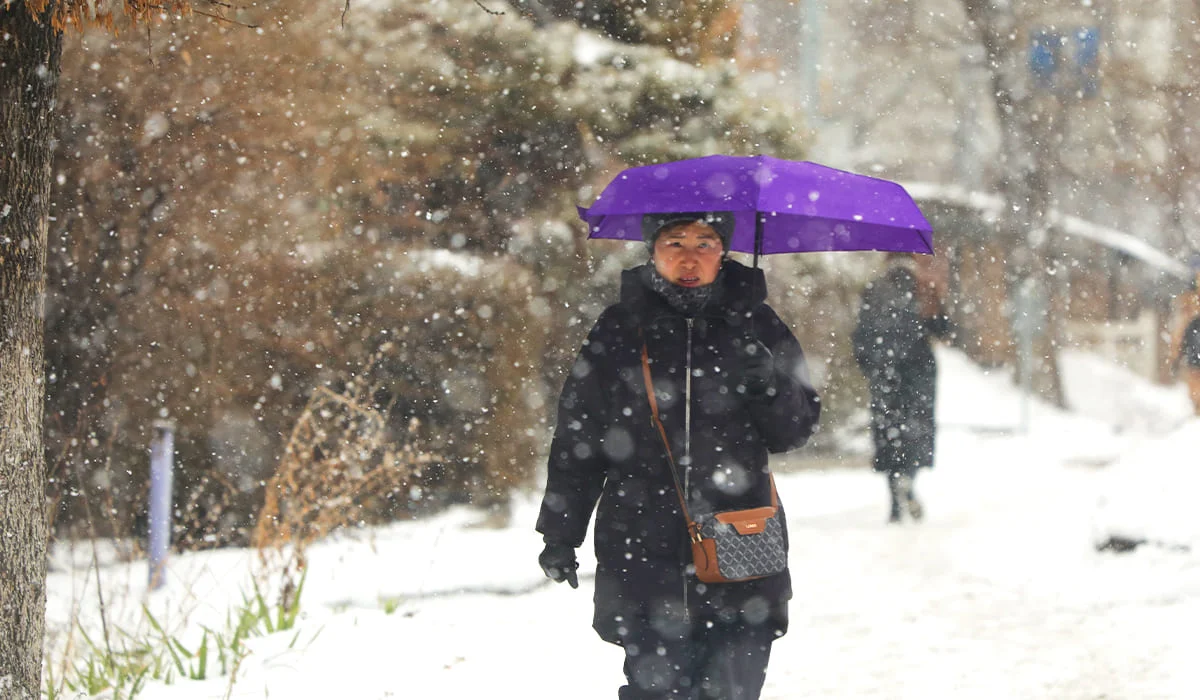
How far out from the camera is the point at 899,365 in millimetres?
9102

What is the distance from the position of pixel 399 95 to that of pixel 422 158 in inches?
19.8

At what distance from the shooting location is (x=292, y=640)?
512 centimetres

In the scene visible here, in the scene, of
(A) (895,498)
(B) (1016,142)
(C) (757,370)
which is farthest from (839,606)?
(B) (1016,142)

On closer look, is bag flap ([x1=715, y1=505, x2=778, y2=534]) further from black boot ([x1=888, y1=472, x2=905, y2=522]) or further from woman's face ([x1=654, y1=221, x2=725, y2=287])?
black boot ([x1=888, y1=472, x2=905, y2=522])

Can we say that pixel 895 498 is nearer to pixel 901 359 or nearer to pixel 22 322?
pixel 901 359

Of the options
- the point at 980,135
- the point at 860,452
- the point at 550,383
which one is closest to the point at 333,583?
the point at 550,383

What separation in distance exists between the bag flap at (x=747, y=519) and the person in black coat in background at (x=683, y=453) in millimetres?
85

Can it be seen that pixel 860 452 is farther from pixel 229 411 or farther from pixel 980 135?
pixel 980 135

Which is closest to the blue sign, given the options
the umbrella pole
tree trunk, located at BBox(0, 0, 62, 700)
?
the umbrella pole

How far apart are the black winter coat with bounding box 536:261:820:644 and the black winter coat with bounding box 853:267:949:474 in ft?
19.3

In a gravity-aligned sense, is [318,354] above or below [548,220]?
below

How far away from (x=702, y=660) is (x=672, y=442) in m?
0.62

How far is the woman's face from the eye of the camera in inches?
124

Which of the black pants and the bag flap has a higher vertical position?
the bag flap
